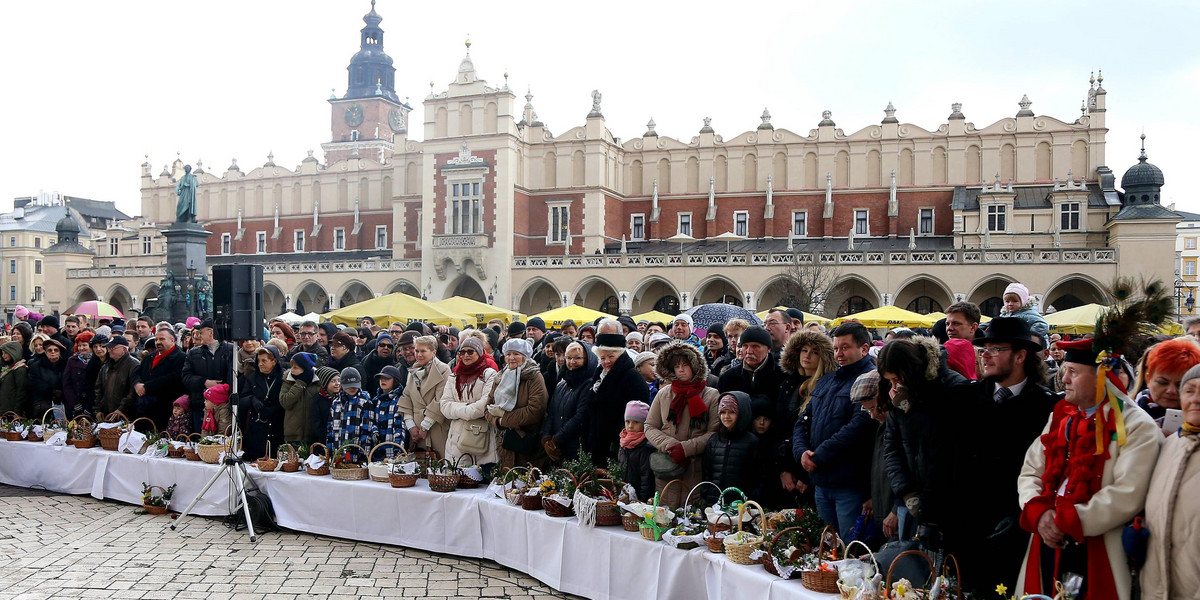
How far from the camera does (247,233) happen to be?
4672 cm

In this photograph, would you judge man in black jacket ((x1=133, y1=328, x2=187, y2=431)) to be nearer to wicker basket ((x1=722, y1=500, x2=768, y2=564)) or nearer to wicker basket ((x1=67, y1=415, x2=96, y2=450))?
wicker basket ((x1=67, y1=415, x2=96, y2=450))

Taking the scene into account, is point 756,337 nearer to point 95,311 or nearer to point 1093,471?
point 1093,471

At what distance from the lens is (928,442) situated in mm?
3936

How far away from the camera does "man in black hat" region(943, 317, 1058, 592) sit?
12.5 feet

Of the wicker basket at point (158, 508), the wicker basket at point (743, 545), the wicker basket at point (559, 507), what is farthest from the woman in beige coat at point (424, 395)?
the wicker basket at point (743, 545)

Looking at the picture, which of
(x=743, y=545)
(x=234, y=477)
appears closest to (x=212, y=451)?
(x=234, y=477)

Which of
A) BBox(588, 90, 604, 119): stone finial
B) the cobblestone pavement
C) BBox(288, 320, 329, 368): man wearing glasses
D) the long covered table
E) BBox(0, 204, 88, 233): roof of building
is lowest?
the cobblestone pavement

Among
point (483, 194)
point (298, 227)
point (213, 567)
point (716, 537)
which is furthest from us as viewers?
point (298, 227)

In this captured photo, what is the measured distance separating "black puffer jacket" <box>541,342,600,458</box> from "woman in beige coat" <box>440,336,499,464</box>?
1.58 ft

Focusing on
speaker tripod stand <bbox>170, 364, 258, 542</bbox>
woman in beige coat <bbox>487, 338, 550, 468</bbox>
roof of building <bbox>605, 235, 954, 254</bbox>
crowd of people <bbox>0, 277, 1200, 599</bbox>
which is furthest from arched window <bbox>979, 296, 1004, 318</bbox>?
speaker tripod stand <bbox>170, 364, 258, 542</bbox>

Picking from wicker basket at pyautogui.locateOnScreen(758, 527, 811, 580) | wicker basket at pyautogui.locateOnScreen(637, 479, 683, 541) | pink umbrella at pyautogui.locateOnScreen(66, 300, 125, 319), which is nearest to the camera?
wicker basket at pyautogui.locateOnScreen(758, 527, 811, 580)

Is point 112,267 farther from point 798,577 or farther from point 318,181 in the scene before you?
point 798,577

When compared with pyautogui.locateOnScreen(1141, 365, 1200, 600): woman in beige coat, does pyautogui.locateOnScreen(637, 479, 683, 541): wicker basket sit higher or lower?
lower

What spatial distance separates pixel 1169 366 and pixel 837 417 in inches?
60.1
